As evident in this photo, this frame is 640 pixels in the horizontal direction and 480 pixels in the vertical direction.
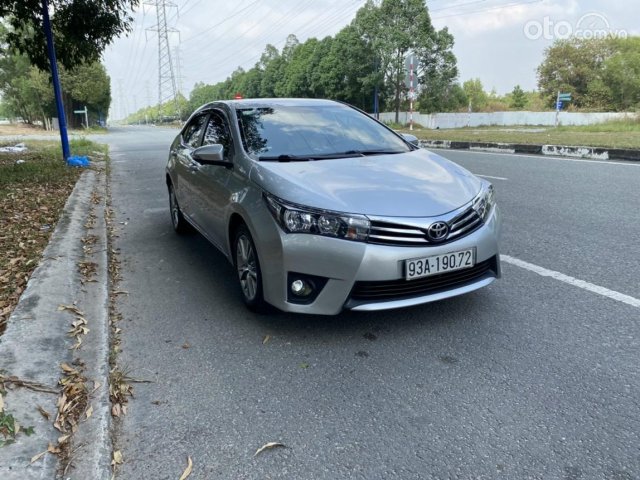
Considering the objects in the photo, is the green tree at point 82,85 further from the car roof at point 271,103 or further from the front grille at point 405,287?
the front grille at point 405,287

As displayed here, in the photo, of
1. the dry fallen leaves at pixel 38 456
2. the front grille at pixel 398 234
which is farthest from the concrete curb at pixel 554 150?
the dry fallen leaves at pixel 38 456

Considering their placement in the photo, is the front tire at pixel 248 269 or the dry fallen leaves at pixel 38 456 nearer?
the dry fallen leaves at pixel 38 456

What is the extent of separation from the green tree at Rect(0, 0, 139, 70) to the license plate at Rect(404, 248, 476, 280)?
10.6 metres

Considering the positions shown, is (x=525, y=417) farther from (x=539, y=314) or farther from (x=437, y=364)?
(x=539, y=314)

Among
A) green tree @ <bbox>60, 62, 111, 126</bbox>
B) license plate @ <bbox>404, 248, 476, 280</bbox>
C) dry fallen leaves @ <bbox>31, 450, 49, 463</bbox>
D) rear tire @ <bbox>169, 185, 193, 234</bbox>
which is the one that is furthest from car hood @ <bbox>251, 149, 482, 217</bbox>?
green tree @ <bbox>60, 62, 111, 126</bbox>

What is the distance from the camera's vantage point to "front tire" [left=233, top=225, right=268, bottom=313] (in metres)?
3.20

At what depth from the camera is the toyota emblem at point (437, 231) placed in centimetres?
278

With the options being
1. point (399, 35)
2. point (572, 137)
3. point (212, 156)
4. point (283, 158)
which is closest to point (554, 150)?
point (572, 137)

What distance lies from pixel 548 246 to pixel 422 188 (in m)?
2.07

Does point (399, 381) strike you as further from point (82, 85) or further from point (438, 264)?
point (82, 85)

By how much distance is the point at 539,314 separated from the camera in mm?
3197

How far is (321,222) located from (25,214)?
186 inches

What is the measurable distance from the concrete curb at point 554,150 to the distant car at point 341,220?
778 cm

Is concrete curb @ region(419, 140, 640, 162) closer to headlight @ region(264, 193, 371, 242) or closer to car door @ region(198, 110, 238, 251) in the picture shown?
car door @ region(198, 110, 238, 251)
